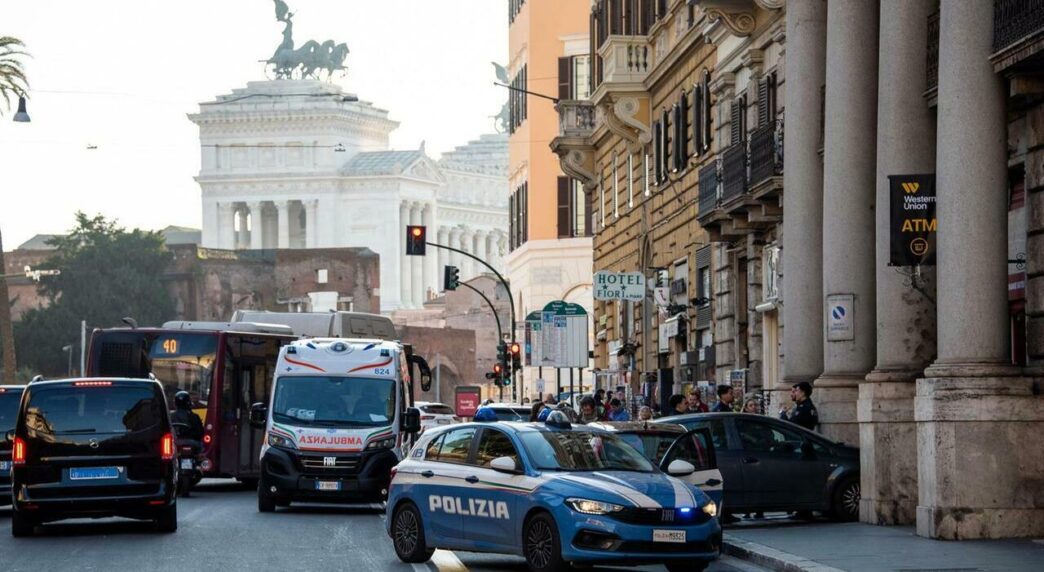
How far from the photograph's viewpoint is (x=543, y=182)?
258ft

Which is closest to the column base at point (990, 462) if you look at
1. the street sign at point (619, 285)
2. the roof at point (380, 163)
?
the street sign at point (619, 285)

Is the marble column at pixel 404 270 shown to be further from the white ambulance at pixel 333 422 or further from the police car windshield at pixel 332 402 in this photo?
the police car windshield at pixel 332 402

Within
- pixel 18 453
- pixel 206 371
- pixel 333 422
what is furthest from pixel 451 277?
pixel 18 453

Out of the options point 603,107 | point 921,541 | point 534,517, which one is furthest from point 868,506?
point 603,107

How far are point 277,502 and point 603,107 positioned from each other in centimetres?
1823

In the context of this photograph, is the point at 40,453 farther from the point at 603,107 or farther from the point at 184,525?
the point at 603,107

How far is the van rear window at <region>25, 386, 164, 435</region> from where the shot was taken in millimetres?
24797

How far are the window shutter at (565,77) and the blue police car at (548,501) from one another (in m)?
48.5

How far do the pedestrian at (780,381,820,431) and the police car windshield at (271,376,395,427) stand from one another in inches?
249

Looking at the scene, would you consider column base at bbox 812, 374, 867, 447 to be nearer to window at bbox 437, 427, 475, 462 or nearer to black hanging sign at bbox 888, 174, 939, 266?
black hanging sign at bbox 888, 174, 939, 266

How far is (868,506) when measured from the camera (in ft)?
80.2

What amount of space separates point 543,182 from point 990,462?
57.4 m

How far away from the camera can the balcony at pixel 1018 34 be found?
20312 millimetres

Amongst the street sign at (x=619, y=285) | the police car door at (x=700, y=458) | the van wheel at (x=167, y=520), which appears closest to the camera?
the police car door at (x=700, y=458)
